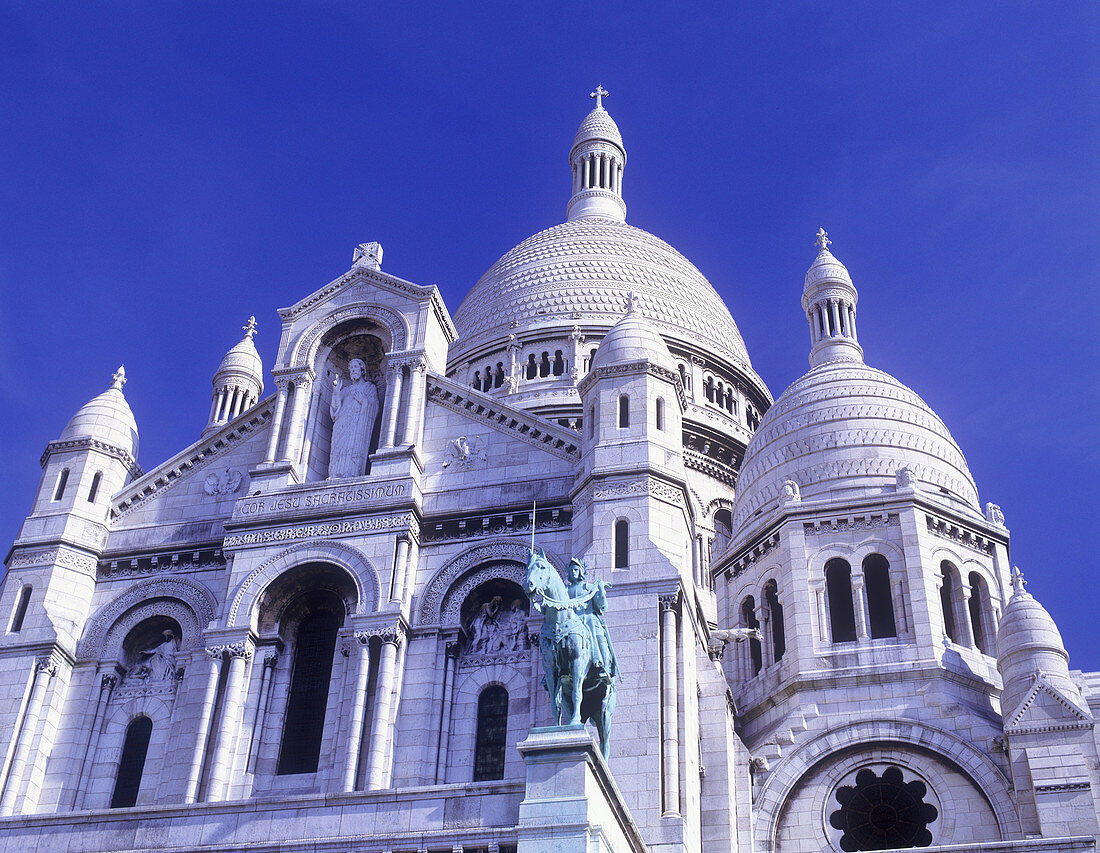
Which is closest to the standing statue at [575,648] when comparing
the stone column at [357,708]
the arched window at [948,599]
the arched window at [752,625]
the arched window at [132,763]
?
the stone column at [357,708]

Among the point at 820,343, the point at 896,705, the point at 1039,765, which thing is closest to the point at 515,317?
the point at 820,343

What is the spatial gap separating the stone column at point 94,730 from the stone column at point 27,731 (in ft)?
3.42

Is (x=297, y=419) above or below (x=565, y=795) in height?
above

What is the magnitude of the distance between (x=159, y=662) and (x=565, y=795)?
13979 millimetres

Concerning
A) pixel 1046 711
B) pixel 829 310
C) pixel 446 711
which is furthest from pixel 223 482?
pixel 829 310

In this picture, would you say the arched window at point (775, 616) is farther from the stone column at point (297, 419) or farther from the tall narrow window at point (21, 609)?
the tall narrow window at point (21, 609)

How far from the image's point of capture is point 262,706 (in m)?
28.6

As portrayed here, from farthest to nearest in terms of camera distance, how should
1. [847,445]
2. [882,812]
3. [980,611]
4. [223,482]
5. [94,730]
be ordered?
[847,445]
[980,611]
[223,482]
[882,812]
[94,730]

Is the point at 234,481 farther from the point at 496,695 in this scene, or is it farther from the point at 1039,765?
the point at 1039,765

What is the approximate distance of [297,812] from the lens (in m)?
21.6

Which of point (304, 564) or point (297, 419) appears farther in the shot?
point (297, 419)

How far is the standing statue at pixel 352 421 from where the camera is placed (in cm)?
3225

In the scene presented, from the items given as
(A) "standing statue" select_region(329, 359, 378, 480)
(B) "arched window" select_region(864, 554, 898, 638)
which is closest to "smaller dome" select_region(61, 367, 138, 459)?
(A) "standing statue" select_region(329, 359, 378, 480)

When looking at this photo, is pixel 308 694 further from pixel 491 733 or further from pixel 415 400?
pixel 415 400
